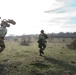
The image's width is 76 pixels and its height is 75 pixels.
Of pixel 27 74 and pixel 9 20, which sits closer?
pixel 27 74

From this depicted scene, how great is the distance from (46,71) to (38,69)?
563 millimetres

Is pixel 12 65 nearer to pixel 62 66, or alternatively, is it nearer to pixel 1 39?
pixel 1 39

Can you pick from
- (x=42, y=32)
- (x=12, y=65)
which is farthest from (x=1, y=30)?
(x=42, y=32)

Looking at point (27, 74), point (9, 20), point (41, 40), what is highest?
point (9, 20)

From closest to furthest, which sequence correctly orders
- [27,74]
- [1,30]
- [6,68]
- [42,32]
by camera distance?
[27,74] → [6,68] → [1,30] → [42,32]

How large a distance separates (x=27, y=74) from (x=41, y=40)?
8.10 meters

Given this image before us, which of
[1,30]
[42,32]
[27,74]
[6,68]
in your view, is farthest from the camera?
[42,32]

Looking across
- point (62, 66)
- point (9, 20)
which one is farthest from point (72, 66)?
point (9, 20)

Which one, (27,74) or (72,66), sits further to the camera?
(72,66)

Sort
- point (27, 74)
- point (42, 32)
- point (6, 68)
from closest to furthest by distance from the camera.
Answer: point (27, 74) < point (6, 68) < point (42, 32)

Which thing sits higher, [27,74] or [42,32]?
[42,32]

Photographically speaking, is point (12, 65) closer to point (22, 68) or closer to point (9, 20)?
point (22, 68)

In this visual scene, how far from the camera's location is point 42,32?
22.6 m

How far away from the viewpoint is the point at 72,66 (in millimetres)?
17922
